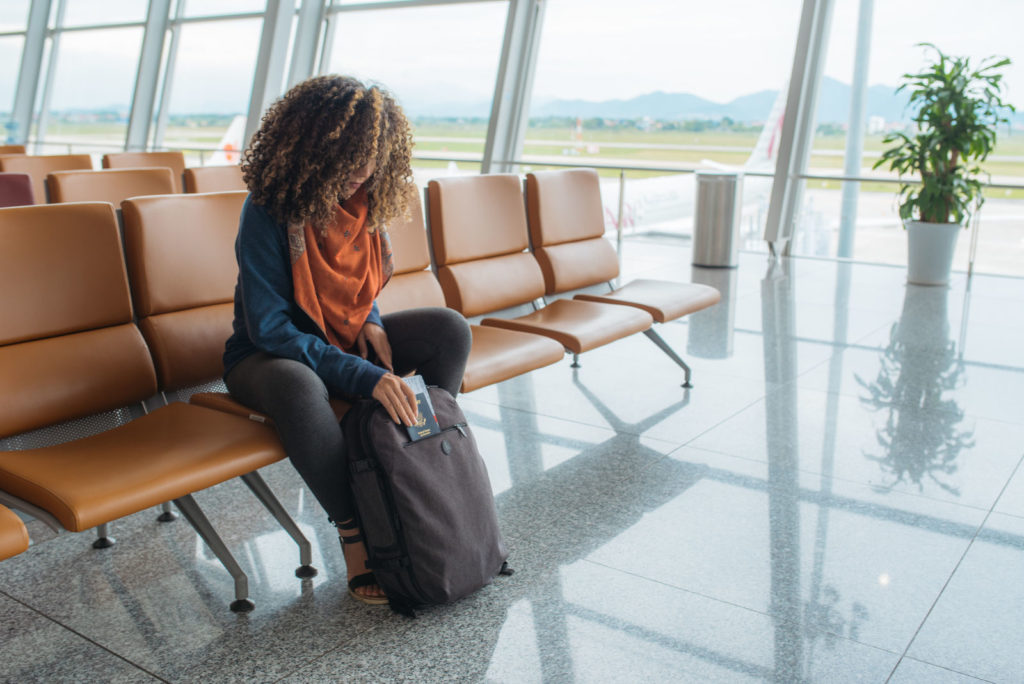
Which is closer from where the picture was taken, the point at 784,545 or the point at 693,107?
the point at 784,545

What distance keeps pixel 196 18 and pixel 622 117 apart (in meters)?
4.59

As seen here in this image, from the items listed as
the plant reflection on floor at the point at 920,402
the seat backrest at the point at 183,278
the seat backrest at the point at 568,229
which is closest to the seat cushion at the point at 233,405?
the seat backrest at the point at 183,278

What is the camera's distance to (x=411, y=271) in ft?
9.77

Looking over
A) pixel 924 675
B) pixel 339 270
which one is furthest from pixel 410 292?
pixel 924 675

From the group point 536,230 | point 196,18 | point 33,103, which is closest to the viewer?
point 536,230

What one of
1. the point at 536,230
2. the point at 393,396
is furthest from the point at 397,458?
the point at 536,230

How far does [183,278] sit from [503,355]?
91 cm

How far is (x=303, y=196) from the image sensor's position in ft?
6.72

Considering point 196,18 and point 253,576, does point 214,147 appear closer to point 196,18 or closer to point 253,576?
point 196,18

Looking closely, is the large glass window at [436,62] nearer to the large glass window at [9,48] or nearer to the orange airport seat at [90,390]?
the large glass window at [9,48]

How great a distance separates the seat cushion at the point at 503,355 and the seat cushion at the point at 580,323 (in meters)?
0.08

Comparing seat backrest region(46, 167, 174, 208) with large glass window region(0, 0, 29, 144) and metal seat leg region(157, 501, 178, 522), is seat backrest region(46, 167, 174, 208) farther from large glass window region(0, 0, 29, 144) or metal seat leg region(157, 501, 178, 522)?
large glass window region(0, 0, 29, 144)

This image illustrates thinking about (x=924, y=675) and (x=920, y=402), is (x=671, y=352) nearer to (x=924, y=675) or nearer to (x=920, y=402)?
(x=920, y=402)

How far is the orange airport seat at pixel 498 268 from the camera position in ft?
9.95
